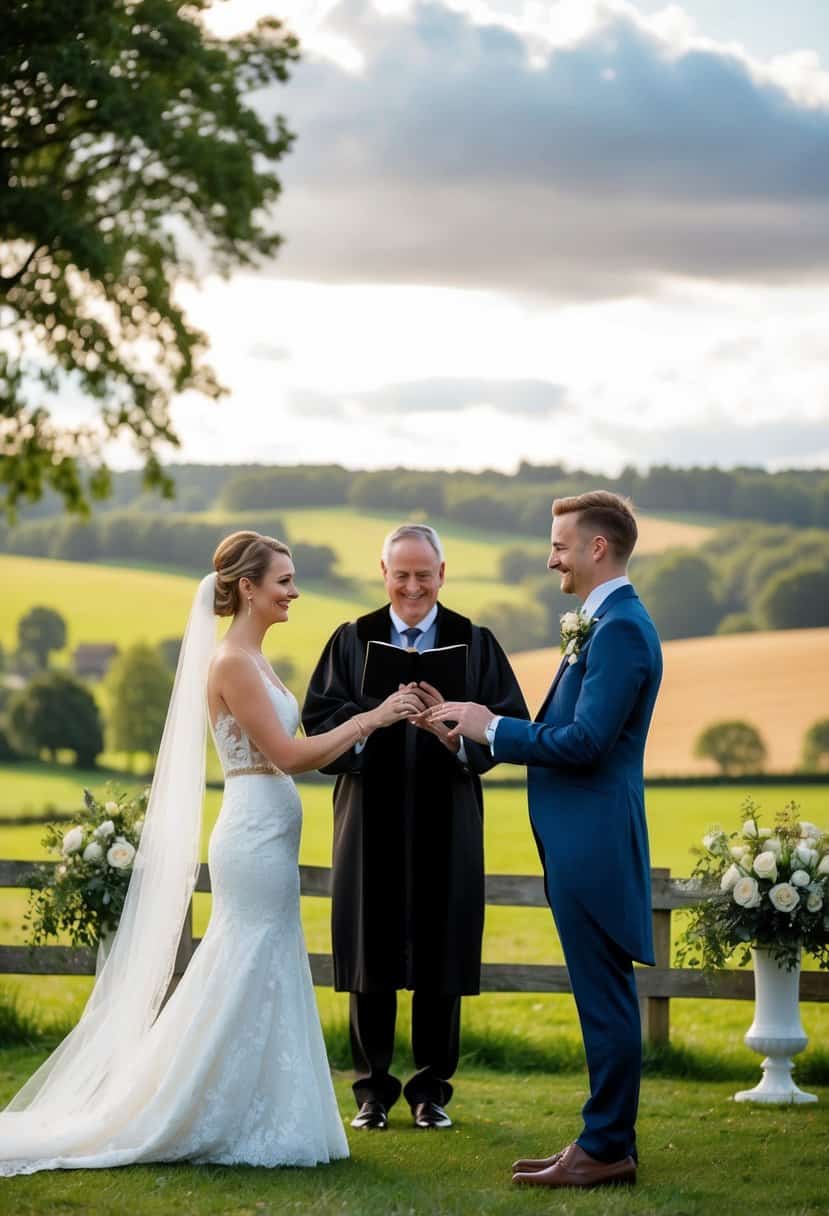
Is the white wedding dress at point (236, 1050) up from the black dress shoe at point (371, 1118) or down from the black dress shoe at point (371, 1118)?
up

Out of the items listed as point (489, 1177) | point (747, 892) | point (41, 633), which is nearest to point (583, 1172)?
point (489, 1177)

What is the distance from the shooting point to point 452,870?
20.8ft

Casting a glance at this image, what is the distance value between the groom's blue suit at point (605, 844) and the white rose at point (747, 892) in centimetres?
186

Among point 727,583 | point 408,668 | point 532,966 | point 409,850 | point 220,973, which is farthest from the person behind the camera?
point 727,583

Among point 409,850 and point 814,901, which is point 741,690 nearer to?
point 814,901

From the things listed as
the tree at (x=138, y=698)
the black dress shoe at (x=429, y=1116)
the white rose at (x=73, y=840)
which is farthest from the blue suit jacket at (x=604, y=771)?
the tree at (x=138, y=698)

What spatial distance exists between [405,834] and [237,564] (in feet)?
4.68

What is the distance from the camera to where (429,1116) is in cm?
625

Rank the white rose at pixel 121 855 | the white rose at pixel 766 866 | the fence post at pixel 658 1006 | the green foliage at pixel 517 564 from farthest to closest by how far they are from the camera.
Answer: the green foliage at pixel 517 564, the fence post at pixel 658 1006, the white rose at pixel 121 855, the white rose at pixel 766 866

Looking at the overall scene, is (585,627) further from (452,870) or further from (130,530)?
(130,530)

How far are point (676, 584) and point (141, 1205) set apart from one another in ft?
101

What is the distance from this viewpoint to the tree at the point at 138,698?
33062 millimetres

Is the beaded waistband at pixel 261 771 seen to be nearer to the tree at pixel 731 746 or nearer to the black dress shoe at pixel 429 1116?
the black dress shoe at pixel 429 1116

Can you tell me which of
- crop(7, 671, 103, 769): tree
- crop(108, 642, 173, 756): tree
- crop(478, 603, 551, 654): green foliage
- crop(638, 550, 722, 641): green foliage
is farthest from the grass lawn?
crop(638, 550, 722, 641): green foliage
